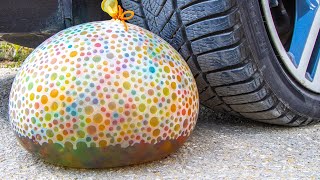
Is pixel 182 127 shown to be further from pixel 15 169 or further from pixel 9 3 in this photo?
pixel 9 3

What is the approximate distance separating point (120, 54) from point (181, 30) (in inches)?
12.9

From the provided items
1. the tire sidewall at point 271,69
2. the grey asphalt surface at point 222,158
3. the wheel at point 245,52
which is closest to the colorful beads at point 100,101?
the grey asphalt surface at point 222,158

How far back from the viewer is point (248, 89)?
6.46ft

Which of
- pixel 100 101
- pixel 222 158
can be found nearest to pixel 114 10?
pixel 100 101

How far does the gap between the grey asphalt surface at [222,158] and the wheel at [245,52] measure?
0.28ft

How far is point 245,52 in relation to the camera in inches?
74.7

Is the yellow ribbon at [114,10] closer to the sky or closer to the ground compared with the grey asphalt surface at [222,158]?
closer to the sky

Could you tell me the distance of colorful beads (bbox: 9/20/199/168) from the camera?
159 centimetres

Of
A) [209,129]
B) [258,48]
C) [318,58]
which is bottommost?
[209,129]

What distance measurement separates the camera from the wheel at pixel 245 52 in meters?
1.85

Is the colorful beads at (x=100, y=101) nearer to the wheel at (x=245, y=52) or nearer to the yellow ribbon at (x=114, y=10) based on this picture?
the yellow ribbon at (x=114, y=10)

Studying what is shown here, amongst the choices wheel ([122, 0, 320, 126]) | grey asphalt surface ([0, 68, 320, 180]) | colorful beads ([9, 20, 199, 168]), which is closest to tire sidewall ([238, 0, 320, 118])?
wheel ([122, 0, 320, 126])

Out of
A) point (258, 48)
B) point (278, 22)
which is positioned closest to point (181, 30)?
point (258, 48)

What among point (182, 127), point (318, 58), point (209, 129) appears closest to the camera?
point (182, 127)
